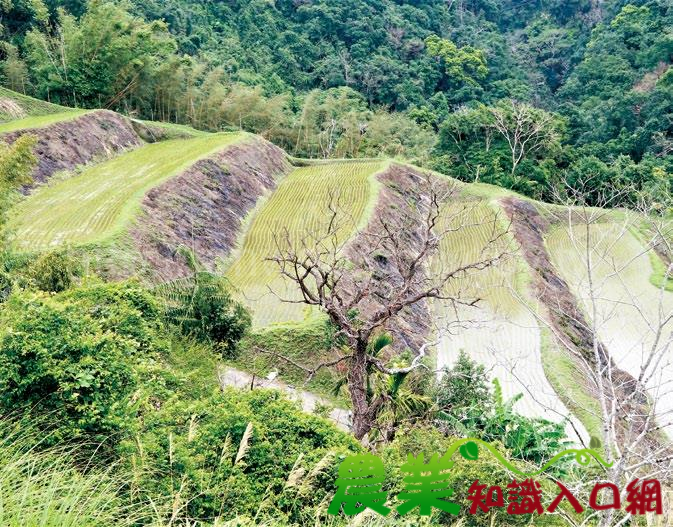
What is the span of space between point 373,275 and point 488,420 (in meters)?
6.08

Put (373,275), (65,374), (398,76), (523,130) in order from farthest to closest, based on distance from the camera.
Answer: (398,76) → (523,130) → (373,275) → (65,374)

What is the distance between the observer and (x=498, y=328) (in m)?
11.2

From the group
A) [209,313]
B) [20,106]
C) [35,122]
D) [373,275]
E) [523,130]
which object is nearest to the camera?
[209,313]

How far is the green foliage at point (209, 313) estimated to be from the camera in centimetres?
1014

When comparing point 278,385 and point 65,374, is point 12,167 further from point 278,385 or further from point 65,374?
point 278,385

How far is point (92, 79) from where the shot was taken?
82.3 ft

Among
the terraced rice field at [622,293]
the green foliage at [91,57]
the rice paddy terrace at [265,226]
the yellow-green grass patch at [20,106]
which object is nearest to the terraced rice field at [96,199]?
the rice paddy terrace at [265,226]

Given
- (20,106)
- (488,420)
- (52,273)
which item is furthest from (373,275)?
(20,106)

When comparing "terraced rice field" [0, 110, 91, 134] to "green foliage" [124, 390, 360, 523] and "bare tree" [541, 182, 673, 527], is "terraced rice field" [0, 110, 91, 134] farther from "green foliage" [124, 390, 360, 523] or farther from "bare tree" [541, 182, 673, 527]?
"bare tree" [541, 182, 673, 527]

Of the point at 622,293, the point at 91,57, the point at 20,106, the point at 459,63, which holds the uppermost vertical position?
the point at 459,63

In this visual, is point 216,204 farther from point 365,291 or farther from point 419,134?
point 419,134

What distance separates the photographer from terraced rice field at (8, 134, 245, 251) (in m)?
12.5

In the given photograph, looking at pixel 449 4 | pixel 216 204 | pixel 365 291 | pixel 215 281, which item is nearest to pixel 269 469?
pixel 365 291

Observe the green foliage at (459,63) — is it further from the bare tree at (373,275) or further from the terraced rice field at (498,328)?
the terraced rice field at (498,328)
